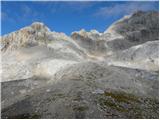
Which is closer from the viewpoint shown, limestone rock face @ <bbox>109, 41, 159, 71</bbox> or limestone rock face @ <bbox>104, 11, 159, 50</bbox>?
limestone rock face @ <bbox>109, 41, 159, 71</bbox>

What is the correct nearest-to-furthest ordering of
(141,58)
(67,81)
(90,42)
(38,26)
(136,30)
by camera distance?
(67,81) < (141,58) < (38,26) < (90,42) < (136,30)

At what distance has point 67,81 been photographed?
60.9m

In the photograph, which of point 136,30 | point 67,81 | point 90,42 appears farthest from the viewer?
point 136,30

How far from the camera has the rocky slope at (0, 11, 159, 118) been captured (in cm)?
4559

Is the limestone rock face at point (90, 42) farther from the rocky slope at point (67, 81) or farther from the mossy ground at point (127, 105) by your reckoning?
the mossy ground at point (127, 105)

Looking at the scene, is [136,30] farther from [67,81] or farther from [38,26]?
[67,81]

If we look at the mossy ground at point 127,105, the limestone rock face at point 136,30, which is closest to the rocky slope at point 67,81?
the mossy ground at point 127,105

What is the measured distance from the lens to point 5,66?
100 metres

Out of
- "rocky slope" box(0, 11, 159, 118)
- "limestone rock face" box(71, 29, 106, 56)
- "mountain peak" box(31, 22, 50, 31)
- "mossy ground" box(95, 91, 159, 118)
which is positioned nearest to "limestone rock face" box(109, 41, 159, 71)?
"rocky slope" box(0, 11, 159, 118)

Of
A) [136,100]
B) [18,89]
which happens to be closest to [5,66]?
[18,89]

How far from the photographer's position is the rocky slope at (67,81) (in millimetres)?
45594

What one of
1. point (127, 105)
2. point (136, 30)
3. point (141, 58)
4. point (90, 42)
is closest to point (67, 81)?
point (127, 105)

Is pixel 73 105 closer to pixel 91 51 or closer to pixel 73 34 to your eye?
pixel 91 51

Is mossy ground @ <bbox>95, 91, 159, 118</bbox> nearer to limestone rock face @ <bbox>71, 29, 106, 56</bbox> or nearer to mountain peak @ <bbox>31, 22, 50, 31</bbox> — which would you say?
mountain peak @ <bbox>31, 22, 50, 31</bbox>
